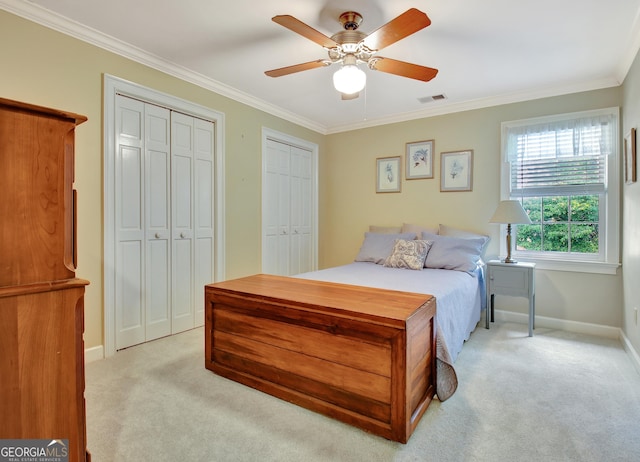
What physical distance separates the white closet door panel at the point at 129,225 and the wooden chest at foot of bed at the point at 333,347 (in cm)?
90

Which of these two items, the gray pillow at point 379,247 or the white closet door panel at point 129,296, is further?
the gray pillow at point 379,247

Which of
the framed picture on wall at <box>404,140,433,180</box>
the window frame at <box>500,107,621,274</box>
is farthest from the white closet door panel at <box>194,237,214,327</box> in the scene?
the window frame at <box>500,107,621,274</box>

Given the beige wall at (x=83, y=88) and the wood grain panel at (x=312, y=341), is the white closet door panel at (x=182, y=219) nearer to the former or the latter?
the beige wall at (x=83, y=88)

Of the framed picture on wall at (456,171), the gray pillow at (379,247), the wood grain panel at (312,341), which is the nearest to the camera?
the wood grain panel at (312,341)

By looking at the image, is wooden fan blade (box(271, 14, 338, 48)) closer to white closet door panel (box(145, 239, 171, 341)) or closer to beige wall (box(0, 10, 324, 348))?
beige wall (box(0, 10, 324, 348))

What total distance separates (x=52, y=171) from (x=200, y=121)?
2494 mm

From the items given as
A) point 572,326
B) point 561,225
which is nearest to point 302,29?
point 561,225

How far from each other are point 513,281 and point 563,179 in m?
1.17

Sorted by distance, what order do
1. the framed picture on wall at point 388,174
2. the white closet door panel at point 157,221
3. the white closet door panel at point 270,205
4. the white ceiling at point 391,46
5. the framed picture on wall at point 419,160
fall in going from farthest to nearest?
the framed picture on wall at point 388,174 → the framed picture on wall at point 419,160 → the white closet door panel at point 270,205 → the white closet door panel at point 157,221 → the white ceiling at point 391,46

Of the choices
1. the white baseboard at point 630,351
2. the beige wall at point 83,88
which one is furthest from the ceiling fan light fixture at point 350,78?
the white baseboard at point 630,351

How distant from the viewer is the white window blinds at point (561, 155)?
3.21m

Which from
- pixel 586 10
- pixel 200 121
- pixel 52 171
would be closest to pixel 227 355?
pixel 52 171

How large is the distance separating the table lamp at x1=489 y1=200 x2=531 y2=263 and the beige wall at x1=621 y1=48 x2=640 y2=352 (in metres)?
A: 0.73

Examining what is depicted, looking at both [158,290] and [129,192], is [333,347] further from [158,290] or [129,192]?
[129,192]
